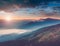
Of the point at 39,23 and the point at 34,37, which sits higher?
the point at 39,23

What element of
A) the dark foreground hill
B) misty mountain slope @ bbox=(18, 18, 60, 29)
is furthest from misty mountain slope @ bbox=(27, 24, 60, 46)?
misty mountain slope @ bbox=(18, 18, 60, 29)

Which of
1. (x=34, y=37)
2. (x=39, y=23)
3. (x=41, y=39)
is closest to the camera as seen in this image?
(x=41, y=39)

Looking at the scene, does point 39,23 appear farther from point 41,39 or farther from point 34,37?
point 41,39

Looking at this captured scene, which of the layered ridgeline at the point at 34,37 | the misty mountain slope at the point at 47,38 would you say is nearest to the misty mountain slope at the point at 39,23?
the layered ridgeline at the point at 34,37

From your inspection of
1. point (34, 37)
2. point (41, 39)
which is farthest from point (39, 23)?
point (41, 39)

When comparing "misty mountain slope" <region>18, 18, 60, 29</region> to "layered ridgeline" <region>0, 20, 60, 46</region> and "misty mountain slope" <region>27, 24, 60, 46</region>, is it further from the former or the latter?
"misty mountain slope" <region>27, 24, 60, 46</region>

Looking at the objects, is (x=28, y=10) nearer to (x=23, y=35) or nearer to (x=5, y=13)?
(x=5, y=13)

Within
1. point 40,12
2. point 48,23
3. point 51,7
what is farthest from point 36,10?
point 48,23
